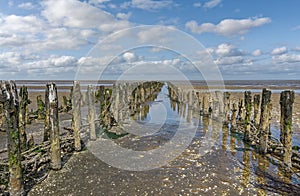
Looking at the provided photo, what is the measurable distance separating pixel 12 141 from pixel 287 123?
28.8ft

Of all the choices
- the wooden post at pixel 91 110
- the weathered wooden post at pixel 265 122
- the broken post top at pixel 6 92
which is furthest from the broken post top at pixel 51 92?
the weathered wooden post at pixel 265 122

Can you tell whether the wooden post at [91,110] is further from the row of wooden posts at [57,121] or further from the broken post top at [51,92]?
the broken post top at [51,92]

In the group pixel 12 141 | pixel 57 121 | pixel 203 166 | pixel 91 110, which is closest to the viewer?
pixel 12 141

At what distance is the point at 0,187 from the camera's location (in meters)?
6.45

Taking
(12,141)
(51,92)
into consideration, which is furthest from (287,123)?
(12,141)

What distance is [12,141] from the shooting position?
6.19m

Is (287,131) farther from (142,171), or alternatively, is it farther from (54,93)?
(54,93)

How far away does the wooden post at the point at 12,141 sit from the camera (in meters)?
6.16

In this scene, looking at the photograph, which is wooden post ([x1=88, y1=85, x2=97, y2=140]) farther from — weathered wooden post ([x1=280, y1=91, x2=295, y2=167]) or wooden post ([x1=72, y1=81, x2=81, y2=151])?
weathered wooden post ([x1=280, y1=91, x2=295, y2=167])

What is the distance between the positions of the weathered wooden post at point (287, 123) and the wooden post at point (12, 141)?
8.36m

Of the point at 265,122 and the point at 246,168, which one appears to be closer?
the point at 246,168

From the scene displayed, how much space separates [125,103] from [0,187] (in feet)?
40.6

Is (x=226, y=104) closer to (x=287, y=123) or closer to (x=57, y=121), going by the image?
(x=287, y=123)

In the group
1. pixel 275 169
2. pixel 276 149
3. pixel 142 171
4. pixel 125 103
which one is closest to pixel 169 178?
pixel 142 171
